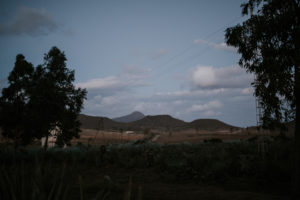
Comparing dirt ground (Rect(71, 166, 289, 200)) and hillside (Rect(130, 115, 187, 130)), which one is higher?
hillside (Rect(130, 115, 187, 130))

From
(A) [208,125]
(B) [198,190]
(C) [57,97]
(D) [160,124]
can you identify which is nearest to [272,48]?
(B) [198,190]

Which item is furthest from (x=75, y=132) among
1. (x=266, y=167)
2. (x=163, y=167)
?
(x=266, y=167)

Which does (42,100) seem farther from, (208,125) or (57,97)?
(208,125)

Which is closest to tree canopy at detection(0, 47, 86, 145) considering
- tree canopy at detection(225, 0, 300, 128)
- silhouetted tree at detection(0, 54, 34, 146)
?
silhouetted tree at detection(0, 54, 34, 146)

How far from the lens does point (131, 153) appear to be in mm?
16000

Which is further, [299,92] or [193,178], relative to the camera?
[193,178]

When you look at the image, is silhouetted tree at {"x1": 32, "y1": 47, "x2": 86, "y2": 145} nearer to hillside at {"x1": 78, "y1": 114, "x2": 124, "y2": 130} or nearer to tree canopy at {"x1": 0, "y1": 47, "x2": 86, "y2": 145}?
tree canopy at {"x1": 0, "y1": 47, "x2": 86, "y2": 145}

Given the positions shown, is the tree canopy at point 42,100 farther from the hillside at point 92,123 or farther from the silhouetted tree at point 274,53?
the hillside at point 92,123

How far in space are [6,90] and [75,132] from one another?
5976mm

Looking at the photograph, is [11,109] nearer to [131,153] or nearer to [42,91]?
[42,91]

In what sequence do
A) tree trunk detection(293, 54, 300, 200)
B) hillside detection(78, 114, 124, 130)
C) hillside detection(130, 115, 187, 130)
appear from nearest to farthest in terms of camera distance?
tree trunk detection(293, 54, 300, 200) < hillside detection(78, 114, 124, 130) < hillside detection(130, 115, 187, 130)

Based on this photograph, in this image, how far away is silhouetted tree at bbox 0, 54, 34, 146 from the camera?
1819 cm

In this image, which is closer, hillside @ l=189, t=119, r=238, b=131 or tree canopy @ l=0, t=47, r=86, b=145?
tree canopy @ l=0, t=47, r=86, b=145

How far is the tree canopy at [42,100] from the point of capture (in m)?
17.8
